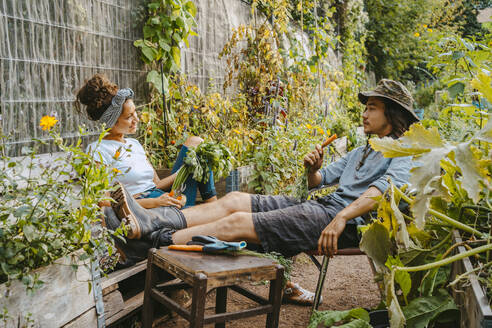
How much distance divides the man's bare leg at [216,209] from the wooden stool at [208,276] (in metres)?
0.67

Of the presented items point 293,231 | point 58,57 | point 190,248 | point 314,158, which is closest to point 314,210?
point 293,231

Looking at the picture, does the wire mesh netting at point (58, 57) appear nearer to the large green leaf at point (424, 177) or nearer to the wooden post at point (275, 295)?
the wooden post at point (275, 295)

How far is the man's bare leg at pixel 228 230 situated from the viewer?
2.50 meters

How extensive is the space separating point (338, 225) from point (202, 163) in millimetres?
1022

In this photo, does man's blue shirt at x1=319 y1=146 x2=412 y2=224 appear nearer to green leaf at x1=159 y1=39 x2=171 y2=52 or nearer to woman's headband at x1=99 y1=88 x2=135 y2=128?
woman's headband at x1=99 y1=88 x2=135 y2=128

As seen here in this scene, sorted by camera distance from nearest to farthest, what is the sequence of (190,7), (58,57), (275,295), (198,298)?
(198,298), (275,295), (58,57), (190,7)

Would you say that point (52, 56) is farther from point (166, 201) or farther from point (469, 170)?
point (469, 170)

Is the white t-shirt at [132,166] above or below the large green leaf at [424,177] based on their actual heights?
below

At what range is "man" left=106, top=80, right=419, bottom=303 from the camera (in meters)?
2.44

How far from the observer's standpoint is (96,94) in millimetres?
2842

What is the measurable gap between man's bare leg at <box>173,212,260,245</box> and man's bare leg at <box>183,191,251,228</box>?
231 mm

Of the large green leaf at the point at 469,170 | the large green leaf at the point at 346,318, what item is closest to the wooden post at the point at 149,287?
the large green leaf at the point at 346,318

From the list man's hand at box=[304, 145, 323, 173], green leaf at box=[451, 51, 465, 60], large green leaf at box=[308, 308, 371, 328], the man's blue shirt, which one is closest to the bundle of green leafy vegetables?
man's hand at box=[304, 145, 323, 173]

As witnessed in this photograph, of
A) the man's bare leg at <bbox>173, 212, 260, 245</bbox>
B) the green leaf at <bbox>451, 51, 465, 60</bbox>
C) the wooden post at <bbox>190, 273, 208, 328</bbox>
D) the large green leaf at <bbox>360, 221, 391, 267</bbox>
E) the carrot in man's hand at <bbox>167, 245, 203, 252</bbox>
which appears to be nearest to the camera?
the large green leaf at <bbox>360, 221, 391, 267</bbox>
